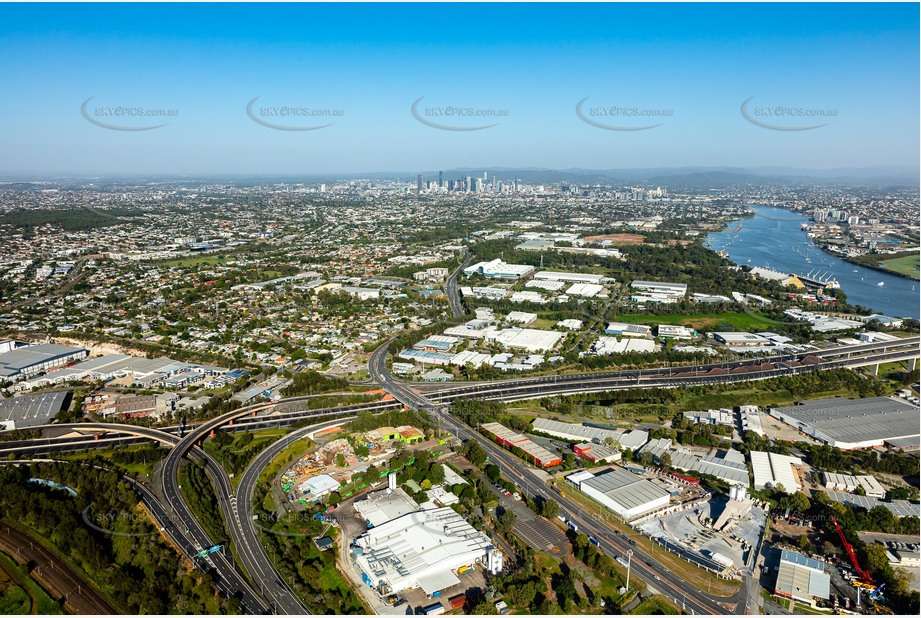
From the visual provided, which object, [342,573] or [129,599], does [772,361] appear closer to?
[342,573]

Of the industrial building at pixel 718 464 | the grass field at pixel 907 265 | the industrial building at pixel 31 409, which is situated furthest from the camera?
the grass field at pixel 907 265

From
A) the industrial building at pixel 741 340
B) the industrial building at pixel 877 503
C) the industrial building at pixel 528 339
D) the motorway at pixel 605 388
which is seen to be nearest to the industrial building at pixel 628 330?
the industrial building at pixel 528 339

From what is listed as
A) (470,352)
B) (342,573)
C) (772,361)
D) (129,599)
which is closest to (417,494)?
(342,573)

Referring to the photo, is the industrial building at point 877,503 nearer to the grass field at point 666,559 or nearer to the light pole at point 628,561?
the grass field at point 666,559

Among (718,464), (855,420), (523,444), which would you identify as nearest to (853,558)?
(718,464)

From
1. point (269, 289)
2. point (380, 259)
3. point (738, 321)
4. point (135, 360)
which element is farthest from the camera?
point (380, 259)

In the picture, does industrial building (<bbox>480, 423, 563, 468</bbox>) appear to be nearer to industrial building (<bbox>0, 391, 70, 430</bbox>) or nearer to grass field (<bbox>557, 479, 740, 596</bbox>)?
grass field (<bbox>557, 479, 740, 596</bbox>)
